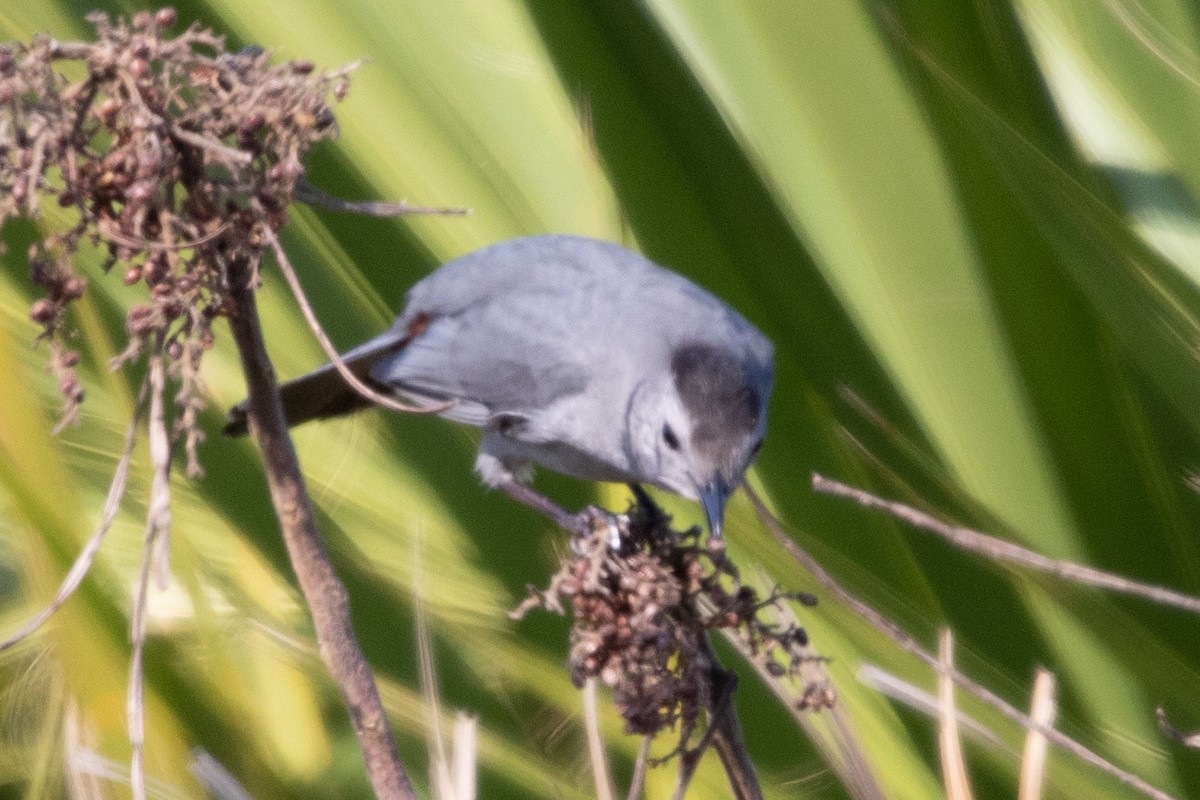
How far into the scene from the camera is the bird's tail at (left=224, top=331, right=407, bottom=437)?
1.98m

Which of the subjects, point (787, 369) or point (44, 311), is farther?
point (787, 369)

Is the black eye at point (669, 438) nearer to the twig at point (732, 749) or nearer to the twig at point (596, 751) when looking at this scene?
the twig at point (596, 751)

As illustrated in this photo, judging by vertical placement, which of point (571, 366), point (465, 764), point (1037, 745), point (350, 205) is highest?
point (350, 205)

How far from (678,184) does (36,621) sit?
41.5 inches

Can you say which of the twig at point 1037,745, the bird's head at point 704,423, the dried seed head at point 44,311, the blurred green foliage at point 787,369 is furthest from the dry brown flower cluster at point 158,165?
the bird's head at point 704,423

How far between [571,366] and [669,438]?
28 cm

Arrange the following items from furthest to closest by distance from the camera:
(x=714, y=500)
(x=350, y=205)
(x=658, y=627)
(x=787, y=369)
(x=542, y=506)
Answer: (x=542, y=506) → (x=787, y=369) → (x=714, y=500) → (x=658, y=627) → (x=350, y=205)

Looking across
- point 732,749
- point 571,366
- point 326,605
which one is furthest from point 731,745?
point 571,366

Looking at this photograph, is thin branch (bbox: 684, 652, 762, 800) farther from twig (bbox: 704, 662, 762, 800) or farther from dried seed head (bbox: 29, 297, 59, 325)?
dried seed head (bbox: 29, 297, 59, 325)

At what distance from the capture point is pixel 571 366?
211cm

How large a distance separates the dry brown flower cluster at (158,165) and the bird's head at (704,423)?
0.89 meters

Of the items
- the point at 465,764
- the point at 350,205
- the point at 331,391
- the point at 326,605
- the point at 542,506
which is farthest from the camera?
the point at 331,391

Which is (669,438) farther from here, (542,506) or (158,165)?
(158,165)

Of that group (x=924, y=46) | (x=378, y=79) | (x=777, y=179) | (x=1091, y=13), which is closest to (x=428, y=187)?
(x=378, y=79)
